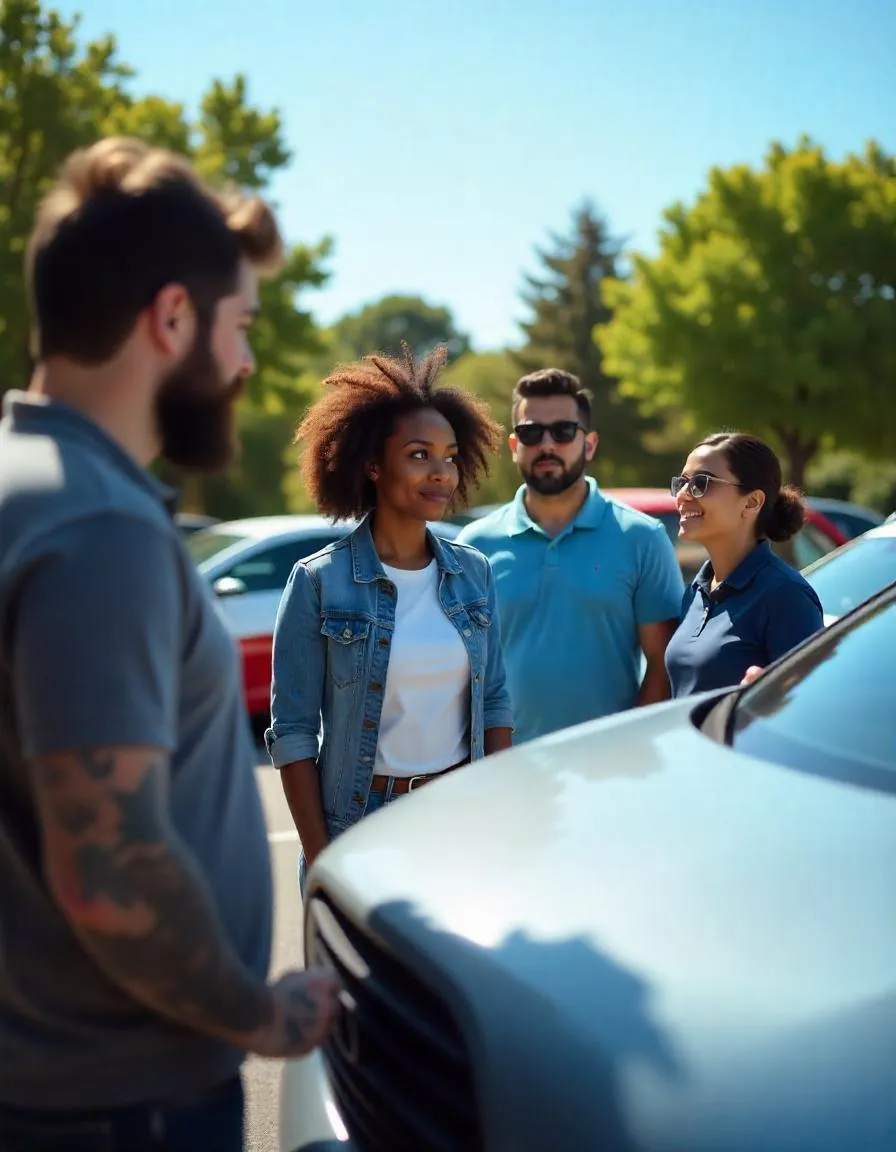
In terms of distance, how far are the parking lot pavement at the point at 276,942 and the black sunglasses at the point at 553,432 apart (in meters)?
1.50

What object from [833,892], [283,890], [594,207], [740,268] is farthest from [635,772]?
[594,207]

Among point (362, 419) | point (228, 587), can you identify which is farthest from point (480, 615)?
point (228, 587)

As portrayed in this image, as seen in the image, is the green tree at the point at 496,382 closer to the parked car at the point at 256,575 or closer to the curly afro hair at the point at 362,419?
the parked car at the point at 256,575

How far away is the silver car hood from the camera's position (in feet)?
4.87

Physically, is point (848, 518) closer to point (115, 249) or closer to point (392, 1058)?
point (392, 1058)

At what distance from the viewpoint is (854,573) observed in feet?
19.4

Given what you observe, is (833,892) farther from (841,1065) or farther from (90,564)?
(90,564)

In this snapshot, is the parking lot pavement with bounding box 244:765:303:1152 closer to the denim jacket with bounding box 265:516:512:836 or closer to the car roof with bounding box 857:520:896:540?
the denim jacket with bounding box 265:516:512:836

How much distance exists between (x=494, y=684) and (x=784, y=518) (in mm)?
1272

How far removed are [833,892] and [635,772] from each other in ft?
1.86

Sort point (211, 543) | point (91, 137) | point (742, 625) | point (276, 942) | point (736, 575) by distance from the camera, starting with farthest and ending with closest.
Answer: point (91, 137) < point (211, 543) < point (276, 942) < point (736, 575) < point (742, 625)

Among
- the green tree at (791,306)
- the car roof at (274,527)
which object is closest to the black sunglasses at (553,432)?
the car roof at (274,527)

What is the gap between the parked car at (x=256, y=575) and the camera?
938 centimetres

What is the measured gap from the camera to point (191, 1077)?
62.4 inches
